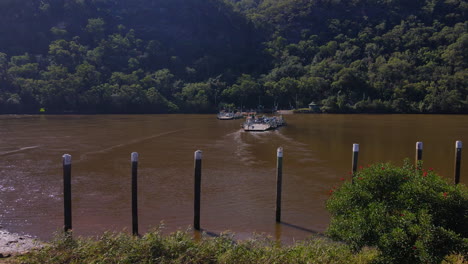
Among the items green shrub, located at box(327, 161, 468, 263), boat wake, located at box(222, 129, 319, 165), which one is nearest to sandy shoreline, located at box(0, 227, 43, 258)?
green shrub, located at box(327, 161, 468, 263)

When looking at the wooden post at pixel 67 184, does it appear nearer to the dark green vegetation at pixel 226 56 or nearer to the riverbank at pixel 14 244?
the riverbank at pixel 14 244

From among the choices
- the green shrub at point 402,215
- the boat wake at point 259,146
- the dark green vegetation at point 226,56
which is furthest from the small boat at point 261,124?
the dark green vegetation at point 226,56

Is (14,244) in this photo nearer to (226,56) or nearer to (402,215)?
(402,215)

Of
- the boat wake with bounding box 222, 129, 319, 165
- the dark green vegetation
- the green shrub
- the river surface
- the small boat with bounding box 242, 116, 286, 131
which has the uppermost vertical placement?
the dark green vegetation

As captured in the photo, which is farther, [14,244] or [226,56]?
[226,56]

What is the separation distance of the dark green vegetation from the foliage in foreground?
353ft

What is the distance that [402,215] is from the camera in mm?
8164

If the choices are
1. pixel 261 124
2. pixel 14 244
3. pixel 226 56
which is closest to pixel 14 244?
pixel 14 244

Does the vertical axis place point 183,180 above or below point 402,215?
below

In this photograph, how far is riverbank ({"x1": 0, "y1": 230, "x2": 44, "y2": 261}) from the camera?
1110 centimetres

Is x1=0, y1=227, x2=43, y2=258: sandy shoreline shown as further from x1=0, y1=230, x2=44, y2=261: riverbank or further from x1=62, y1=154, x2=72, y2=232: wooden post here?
x1=62, y1=154, x2=72, y2=232: wooden post

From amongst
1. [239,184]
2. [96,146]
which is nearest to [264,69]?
[96,146]

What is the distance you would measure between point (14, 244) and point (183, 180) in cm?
1171

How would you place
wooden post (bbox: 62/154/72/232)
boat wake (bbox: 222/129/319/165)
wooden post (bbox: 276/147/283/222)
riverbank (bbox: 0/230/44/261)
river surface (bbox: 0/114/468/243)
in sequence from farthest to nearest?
1. boat wake (bbox: 222/129/319/165)
2. river surface (bbox: 0/114/468/243)
3. wooden post (bbox: 276/147/283/222)
4. wooden post (bbox: 62/154/72/232)
5. riverbank (bbox: 0/230/44/261)
